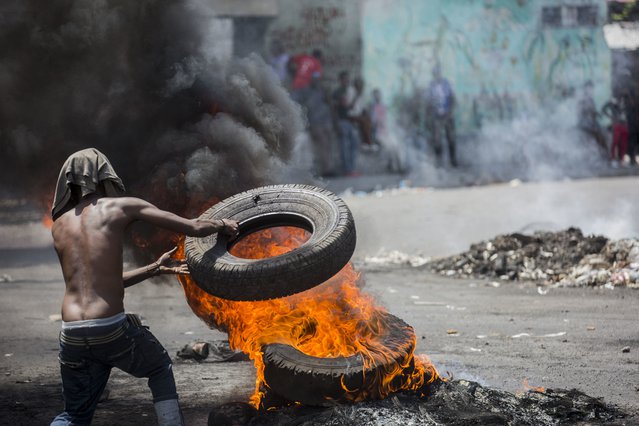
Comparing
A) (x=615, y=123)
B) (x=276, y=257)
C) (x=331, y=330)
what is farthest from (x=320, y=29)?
(x=276, y=257)

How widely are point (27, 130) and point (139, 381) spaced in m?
3.61

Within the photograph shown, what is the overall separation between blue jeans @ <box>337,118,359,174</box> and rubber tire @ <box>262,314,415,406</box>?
1846 cm

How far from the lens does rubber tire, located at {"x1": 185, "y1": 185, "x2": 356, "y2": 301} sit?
5617mm

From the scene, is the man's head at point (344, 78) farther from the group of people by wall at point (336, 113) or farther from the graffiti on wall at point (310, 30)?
the graffiti on wall at point (310, 30)

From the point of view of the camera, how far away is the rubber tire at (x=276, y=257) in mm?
5617

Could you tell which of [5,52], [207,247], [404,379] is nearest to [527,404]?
[404,379]

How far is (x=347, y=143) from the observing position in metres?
24.0

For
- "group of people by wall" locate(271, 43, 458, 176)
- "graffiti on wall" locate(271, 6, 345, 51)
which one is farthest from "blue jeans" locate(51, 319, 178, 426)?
"graffiti on wall" locate(271, 6, 345, 51)

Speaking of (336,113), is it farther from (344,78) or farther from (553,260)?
(553,260)

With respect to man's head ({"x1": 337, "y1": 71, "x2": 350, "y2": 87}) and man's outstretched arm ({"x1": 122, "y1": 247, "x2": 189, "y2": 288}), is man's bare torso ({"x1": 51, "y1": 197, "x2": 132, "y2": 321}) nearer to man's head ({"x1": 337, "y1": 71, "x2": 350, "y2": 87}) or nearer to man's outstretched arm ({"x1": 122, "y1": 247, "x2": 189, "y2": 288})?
man's outstretched arm ({"x1": 122, "y1": 247, "x2": 189, "y2": 288})

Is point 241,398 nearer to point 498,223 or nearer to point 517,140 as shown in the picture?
point 498,223

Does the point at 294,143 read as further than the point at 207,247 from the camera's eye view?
Yes

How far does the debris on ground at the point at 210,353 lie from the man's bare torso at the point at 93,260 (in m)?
2.94

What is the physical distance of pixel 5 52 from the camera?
9.61 metres
